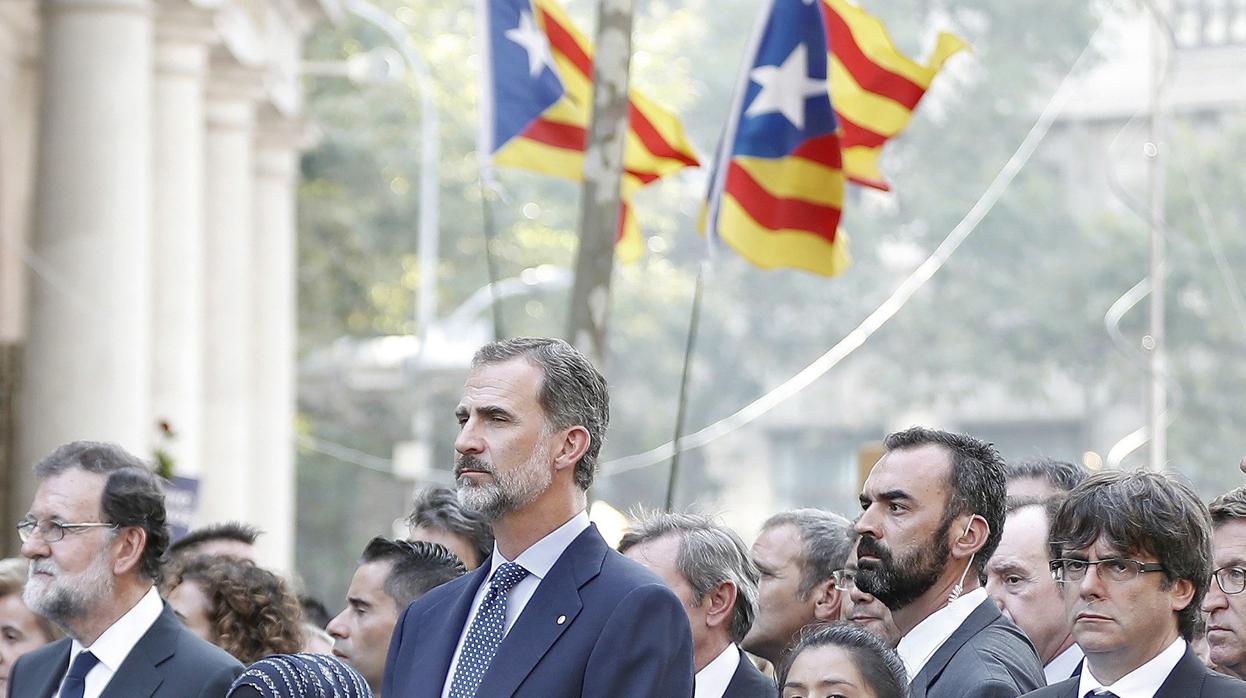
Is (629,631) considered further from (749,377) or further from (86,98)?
(749,377)

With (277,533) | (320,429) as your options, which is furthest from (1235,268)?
(277,533)

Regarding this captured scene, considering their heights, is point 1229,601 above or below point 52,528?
below

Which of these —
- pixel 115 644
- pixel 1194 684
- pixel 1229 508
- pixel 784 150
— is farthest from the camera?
pixel 784 150

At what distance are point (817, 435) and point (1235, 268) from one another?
2066cm

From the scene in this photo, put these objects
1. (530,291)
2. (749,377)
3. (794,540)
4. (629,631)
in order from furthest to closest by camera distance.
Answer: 1. (749,377)
2. (530,291)
3. (794,540)
4. (629,631)

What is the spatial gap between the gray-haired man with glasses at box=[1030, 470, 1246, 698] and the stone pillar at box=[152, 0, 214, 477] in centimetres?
1843

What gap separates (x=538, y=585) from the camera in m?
5.01

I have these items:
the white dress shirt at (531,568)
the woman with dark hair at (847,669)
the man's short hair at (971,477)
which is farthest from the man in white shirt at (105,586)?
the man's short hair at (971,477)

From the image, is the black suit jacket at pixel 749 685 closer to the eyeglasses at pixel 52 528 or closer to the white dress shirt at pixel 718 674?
the white dress shirt at pixel 718 674

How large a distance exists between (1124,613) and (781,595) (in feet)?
7.37

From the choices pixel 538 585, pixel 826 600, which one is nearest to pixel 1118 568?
pixel 538 585

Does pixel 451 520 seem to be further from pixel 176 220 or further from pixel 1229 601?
pixel 176 220

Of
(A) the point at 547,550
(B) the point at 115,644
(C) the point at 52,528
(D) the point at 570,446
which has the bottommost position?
(B) the point at 115,644

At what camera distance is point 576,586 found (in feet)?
16.3
